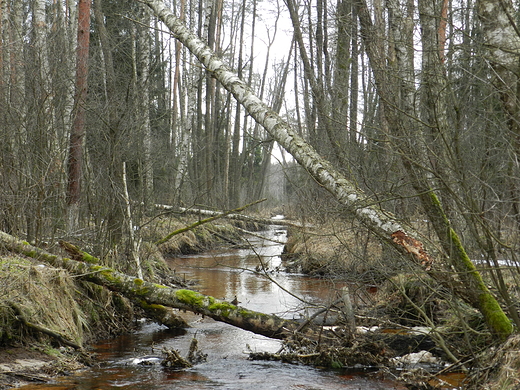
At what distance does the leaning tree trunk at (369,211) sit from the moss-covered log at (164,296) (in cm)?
159

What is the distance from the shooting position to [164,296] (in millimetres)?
6293

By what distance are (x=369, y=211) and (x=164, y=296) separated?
263 cm

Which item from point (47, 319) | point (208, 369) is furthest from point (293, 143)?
point (47, 319)

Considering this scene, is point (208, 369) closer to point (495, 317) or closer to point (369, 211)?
point (369, 211)

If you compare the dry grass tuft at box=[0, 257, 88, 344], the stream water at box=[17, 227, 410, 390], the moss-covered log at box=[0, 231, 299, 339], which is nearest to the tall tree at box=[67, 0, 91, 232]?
the moss-covered log at box=[0, 231, 299, 339]

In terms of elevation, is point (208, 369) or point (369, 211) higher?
point (369, 211)

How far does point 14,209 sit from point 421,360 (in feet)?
17.3

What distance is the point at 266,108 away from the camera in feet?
20.7

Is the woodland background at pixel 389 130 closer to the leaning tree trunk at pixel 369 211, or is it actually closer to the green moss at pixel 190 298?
the leaning tree trunk at pixel 369 211

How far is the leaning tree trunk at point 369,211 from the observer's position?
4.58 m

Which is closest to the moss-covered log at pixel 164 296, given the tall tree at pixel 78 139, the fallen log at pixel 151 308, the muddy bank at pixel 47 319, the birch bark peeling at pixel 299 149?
the muddy bank at pixel 47 319

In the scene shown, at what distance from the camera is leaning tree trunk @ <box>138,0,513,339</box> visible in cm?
458

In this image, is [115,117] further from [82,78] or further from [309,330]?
[309,330]

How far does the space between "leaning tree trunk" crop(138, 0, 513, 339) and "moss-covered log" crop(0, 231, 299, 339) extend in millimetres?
1588
